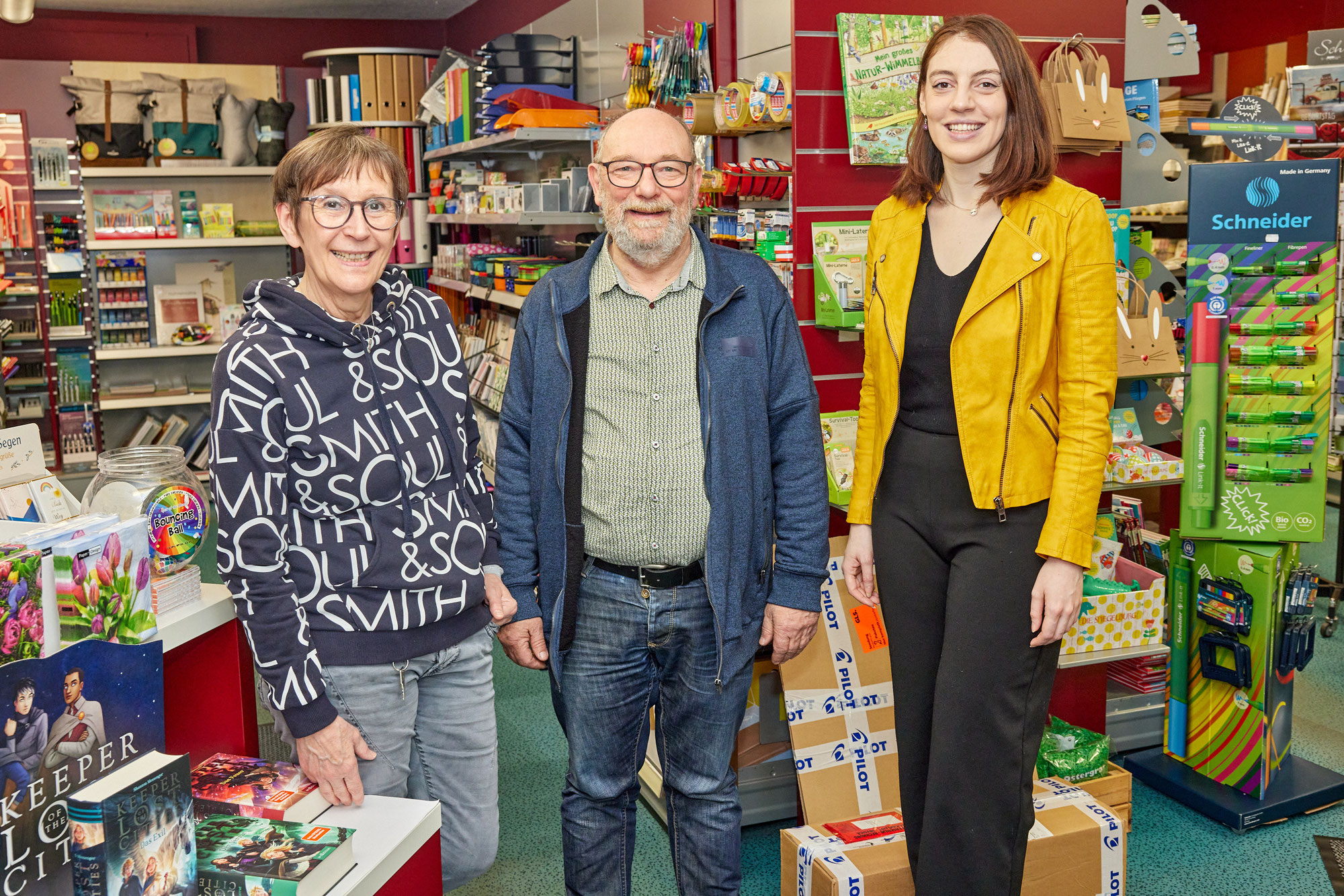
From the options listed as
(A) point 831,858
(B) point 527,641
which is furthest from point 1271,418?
(B) point 527,641

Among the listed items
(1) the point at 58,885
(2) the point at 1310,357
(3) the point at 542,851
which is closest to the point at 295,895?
(1) the point at 58,885

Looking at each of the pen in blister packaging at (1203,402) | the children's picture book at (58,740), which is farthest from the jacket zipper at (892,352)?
the pen in blister packaging at (1203,402)

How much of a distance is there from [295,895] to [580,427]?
3.23ft

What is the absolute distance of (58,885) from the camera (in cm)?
122

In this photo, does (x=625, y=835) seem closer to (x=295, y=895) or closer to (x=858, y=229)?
(x=295, y=895)

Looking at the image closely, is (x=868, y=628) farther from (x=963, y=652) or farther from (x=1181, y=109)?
(x=1181, y=109)

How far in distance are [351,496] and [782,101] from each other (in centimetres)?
A: 184

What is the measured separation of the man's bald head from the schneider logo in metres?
1.92

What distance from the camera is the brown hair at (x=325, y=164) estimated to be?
1.79 m

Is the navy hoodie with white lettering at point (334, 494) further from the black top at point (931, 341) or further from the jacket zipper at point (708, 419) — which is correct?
the black top at point (931, 341)

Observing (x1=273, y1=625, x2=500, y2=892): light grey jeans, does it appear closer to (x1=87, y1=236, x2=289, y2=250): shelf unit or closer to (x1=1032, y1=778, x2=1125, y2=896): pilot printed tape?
(x1=1032, y1=778, x2=1125, y2=896): pilot printed tape

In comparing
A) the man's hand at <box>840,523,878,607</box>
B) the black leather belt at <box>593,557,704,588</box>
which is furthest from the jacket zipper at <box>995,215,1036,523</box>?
the black leather belt at <box>593,557,704,588</box>

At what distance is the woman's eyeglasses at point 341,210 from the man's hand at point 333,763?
0.80 meters

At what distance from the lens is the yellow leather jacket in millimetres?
1951
